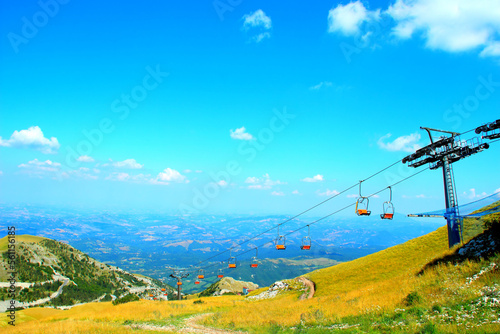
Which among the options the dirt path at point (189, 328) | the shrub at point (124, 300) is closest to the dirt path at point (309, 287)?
the dirt path at point (189, 328)

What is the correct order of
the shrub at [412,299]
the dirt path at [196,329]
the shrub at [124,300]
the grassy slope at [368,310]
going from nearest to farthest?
the grassy slope at [368,310] → the shrub at [412,299] → the dirt path at [196,329] → the shrub at [124,300]

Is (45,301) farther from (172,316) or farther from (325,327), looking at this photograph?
(325,327)

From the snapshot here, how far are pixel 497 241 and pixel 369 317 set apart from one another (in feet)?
43.5

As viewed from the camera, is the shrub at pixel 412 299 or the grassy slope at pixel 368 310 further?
the shrub at pixel 412 299

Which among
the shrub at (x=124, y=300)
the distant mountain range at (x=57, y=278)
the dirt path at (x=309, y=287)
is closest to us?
the dirt path at (x=309, y=287)

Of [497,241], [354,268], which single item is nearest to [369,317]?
[497,241]

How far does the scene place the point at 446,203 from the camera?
2800 centimetres

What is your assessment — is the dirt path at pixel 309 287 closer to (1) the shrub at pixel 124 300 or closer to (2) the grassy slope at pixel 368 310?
(2) the grassy slope at pixel 368 310

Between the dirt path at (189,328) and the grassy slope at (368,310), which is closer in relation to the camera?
the grassy slope at (368,310)

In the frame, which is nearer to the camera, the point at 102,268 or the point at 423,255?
the point at 423,255

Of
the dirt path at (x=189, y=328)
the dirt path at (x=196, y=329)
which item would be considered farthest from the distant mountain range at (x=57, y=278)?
the dirt path at (x=196, y=329)

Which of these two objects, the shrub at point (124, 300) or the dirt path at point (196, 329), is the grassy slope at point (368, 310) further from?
the shrub at point (124, 300)

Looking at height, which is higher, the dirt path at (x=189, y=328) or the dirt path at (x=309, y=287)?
the dirt path at (x=189, y=328)

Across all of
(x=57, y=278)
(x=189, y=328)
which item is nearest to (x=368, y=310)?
(x=189, y=328)
